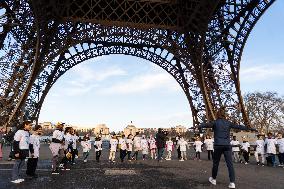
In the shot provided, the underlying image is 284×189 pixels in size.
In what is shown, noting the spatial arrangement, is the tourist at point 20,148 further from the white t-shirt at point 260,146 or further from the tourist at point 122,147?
the white t-shirt at point 260,146

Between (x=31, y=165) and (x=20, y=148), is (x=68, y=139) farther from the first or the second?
(x=20, y=148)

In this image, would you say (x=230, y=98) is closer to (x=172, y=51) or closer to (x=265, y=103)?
(x=172, y=51)

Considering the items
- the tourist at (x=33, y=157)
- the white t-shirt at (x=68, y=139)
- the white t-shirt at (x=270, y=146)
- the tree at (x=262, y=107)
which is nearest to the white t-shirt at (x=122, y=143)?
the white t-shirt at (x=68, y=139)

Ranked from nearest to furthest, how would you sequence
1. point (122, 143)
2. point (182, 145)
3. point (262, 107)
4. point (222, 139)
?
1. point (222, 139)
2. point (122, 143)
3. point (182, 145)
4. point (262, 107)

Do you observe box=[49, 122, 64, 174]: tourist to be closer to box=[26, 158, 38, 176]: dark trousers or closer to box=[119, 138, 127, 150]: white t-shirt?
box=[26, 158, 38, 176]: dark trousers

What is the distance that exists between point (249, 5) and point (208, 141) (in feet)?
31.0

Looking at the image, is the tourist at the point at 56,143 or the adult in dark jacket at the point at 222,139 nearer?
the adult in dark jacket at the point at 222,139

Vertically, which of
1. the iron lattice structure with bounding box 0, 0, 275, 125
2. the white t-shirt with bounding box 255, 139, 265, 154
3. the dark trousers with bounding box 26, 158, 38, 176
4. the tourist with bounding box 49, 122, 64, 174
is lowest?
the dark trousers with bounding box 26, 158, 38, 176

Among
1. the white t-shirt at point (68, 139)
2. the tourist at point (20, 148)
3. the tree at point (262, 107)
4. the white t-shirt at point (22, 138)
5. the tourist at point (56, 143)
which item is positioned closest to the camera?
the tourist at point (20, 148)

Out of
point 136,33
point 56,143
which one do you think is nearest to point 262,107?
point 136,33

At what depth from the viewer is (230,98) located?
27266 millimetres

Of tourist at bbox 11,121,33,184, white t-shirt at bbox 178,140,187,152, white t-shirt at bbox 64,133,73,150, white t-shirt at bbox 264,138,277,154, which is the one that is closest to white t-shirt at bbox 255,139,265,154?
white t-shirt at bbox 264,138,277,154

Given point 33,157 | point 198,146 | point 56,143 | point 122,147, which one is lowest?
point 33,157

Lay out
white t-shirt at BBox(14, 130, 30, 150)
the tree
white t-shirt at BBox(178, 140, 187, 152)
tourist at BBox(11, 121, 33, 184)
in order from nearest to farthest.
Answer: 1. tourist at BBox(11, 121, 33, 184)
2. white t-shirt at BBox(14, 130, 30, 150)
3. white t-shirt at BBox(178, 140, 187, 152)
4. the tree
